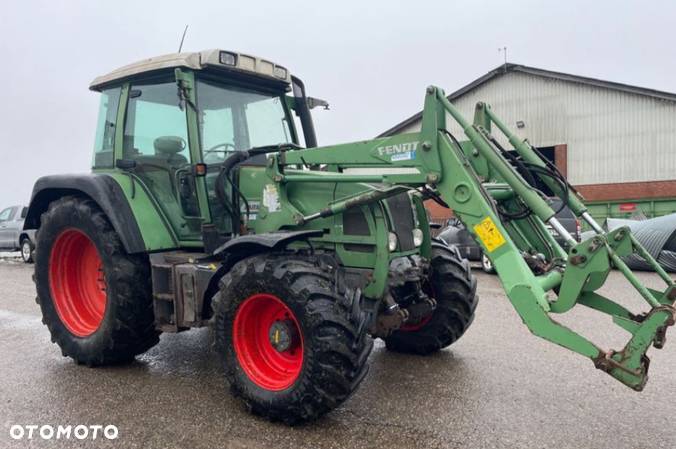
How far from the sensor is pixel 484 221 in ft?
11.4

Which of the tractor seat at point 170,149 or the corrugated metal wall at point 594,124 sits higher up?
the corrugated metal wall at point 594,124

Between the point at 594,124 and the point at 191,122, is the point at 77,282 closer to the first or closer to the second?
the point at 191,122

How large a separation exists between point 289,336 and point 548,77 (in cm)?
1823

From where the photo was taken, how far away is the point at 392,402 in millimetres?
3941

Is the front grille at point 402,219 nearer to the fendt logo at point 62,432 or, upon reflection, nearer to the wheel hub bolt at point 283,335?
the wheel hub bolt at point 283,335

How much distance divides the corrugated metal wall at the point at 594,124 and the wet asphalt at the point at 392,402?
1465 centimetres

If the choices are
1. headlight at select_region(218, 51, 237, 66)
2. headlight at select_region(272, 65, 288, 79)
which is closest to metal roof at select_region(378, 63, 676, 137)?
headlight at select_region(272, 65, 288, 79)

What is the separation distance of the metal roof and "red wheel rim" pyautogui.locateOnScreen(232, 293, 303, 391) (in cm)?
1576

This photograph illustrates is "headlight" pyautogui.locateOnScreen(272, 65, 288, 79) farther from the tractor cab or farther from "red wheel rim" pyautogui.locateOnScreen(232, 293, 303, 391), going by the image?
"red wheel rim" pyautogui.locateOnScreen(232, 293, 303, 391)

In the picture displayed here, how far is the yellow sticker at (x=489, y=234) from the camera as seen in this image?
3415 mm

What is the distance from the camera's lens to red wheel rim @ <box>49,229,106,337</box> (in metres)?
5.18

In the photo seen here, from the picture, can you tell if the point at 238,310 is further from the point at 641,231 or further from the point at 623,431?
the point at 641,231

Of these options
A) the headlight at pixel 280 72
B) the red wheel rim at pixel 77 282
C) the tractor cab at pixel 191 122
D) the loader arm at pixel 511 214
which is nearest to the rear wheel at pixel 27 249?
the red wheel rim at pixel 77 282

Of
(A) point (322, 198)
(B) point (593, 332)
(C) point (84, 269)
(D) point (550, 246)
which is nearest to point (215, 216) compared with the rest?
(A) point (322, 198)
